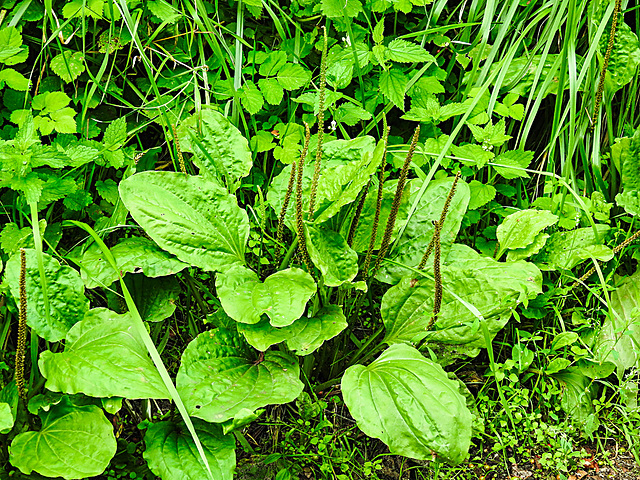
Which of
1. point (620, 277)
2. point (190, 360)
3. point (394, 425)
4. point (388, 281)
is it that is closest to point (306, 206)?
point (388, 281)

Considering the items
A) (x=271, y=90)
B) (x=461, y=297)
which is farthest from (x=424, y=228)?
(x=271, y=90)

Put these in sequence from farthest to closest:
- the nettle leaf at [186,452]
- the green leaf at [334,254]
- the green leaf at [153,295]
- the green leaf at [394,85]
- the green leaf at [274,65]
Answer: the green leaf at [274,65] → the green leaf at [394,85] → the green leaf at [153,295] → the green leaf at [334,254] → the nettle leaf at [186,452]

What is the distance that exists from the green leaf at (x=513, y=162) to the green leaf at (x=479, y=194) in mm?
70

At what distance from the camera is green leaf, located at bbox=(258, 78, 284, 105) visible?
1915 mm

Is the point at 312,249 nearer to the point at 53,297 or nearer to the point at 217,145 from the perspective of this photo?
the point at 217,145

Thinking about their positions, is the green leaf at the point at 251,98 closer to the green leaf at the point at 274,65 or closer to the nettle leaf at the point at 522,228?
the green leaf at the point at 274,65

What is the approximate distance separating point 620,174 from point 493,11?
2.49ft

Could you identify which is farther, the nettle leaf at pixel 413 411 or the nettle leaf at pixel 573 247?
the nettle leaf at pixel 573 247

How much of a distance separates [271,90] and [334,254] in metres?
0.68

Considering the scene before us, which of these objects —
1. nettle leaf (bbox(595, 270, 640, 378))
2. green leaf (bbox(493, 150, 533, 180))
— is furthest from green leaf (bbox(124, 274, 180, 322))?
nettle leaf (bbox(595, 270, 640, 378))

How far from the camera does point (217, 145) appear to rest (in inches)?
72.2

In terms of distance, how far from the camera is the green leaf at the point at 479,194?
1.95 m

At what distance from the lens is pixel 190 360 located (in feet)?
4.79

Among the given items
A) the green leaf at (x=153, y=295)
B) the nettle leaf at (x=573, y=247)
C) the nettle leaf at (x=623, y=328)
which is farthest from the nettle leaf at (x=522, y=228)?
the green leaf at (x=153, y=295)
